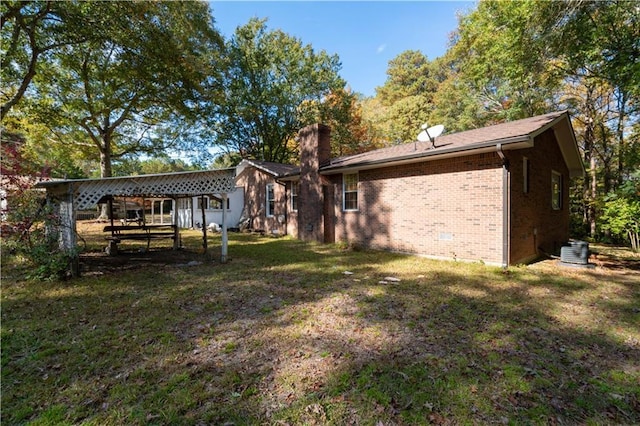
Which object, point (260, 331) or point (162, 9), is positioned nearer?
point (260, 331)

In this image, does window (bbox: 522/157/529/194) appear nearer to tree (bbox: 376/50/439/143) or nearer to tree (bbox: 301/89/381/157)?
tree (bbox: 301/89/381/157)

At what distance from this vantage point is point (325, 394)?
2.73 m

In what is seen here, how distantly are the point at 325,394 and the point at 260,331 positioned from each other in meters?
1.62

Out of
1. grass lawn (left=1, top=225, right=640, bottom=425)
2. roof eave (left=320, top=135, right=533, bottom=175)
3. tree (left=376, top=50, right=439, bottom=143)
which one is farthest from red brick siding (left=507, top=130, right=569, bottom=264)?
tree (left=376, top=50, right=439, bottom=143)

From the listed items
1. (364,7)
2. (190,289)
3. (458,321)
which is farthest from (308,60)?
(458,321)

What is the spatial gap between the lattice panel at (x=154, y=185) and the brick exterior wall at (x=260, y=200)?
23.6 ft

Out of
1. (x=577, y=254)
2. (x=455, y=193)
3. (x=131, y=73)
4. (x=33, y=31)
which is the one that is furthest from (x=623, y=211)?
(x=33, y=31)

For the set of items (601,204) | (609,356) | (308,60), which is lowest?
(609,356)

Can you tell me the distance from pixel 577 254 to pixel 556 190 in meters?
4.56

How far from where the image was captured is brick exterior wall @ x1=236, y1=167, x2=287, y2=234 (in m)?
15.9

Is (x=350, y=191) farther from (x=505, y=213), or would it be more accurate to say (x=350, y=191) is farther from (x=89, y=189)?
(x=89, y=189)

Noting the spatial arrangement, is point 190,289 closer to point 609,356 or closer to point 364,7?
point 609,356

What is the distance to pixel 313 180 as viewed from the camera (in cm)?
1268

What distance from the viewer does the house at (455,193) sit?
25.2 feet
